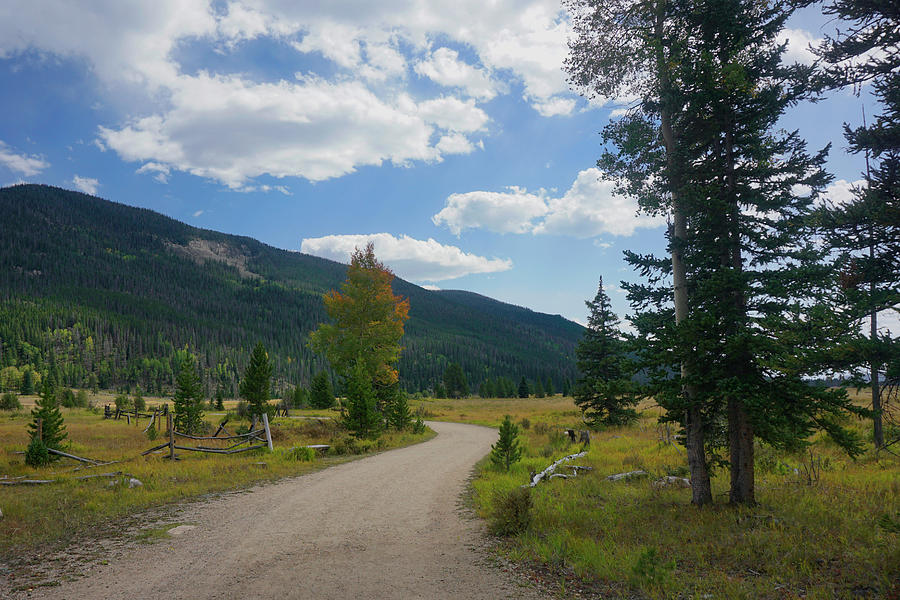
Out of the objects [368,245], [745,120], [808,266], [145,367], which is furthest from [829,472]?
[145,367]

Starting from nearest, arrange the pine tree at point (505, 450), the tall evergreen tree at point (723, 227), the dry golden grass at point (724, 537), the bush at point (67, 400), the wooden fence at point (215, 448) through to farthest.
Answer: the dry golden grass at point (724, 537) → the tall evergreen tree at point (723, 227) → the pine tree at point (505, 450) → the wooden fence at point (215, 448) → the bush at point (67, 400)

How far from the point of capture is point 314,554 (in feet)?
23.2

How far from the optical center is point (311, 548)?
738cm

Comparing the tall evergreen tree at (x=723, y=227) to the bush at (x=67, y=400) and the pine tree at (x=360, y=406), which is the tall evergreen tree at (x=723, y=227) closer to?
the pine tree at (x=360, y=406)

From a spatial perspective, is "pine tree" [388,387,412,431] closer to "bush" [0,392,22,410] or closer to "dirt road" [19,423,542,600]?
"dirt road" [19,423,542,600]

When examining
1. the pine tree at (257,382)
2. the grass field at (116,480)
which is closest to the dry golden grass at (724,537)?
the grass field at (116,480)

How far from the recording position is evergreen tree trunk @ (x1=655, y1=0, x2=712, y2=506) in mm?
8820

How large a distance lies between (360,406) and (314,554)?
1503 centimetres

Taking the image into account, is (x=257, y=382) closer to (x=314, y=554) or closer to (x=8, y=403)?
(x=314, y=554)

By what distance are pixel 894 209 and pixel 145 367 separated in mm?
177797

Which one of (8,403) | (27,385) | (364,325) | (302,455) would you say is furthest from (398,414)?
(27,385)

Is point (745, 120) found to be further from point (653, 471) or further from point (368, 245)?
point (368, 245)

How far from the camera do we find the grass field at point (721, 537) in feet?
18.2

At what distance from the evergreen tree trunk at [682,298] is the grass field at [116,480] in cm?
1185
